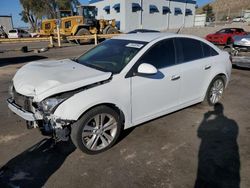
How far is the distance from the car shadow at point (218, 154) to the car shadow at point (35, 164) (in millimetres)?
1864

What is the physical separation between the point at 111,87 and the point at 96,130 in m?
0.66

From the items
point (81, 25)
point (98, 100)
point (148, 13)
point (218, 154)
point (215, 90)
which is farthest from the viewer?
point (148, 13)

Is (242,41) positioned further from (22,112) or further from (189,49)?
(22,112)

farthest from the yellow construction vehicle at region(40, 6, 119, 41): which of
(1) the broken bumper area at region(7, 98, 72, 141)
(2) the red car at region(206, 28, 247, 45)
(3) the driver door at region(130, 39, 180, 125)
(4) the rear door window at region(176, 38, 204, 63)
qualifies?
(1) the broken bumper area at region(7, 98, 72, 141)

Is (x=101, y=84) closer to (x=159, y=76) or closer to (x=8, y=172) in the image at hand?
(x=159, y=76)

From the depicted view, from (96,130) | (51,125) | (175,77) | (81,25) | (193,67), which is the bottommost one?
(96,130)

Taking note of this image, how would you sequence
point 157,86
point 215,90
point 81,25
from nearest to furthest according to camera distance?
point 157,86, point 215,90, point 81,25

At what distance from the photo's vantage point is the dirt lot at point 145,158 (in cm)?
292

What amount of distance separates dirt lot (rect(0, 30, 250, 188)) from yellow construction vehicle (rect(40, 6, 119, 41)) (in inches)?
724

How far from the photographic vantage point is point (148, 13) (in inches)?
Result: 1535

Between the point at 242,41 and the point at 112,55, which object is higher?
the point at 112,55

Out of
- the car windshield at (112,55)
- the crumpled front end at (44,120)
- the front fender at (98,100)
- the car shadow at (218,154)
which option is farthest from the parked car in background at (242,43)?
the crumpled front end at (44,120)

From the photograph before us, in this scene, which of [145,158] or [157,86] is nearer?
[145,158]

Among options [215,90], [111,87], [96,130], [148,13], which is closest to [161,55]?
[111,87]
